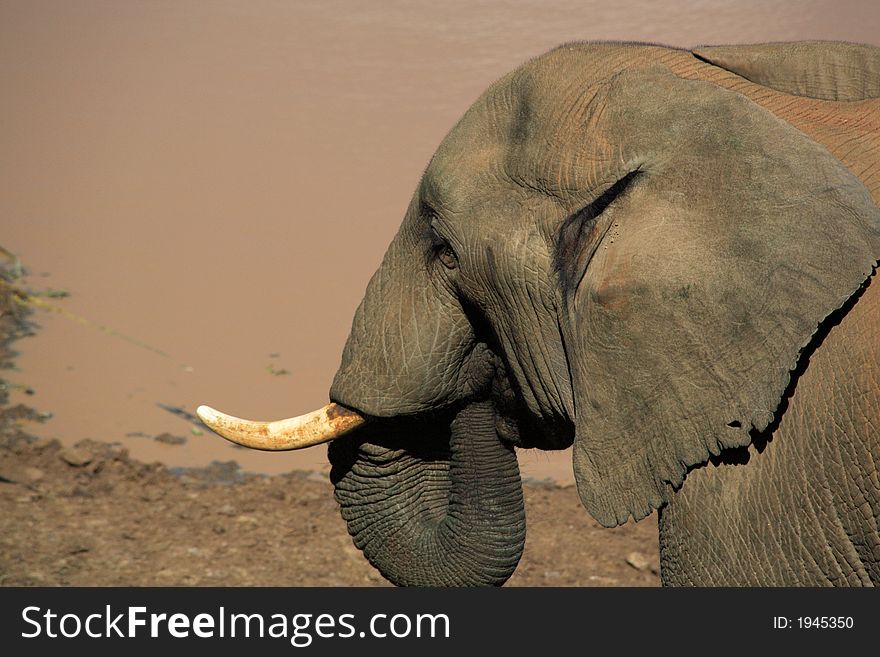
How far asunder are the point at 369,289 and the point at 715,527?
1224 millimetres

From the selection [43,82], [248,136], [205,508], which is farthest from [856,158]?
[43,82]

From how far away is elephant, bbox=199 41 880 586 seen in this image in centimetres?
217

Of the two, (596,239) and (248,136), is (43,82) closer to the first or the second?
(248,136)

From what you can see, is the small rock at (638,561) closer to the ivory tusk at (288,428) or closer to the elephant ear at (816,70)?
the ivory tusk at (288,428)

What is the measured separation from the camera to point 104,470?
20.9 feet

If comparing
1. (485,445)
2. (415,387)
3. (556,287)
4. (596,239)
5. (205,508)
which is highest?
(596,239)

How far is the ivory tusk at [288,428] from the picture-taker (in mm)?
3055

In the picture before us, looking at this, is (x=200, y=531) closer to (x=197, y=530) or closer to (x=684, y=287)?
(x=197, y=530)

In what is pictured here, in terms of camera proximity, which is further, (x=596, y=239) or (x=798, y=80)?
(x=798, y=80)

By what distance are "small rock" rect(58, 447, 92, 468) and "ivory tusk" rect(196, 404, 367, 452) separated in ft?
11.7

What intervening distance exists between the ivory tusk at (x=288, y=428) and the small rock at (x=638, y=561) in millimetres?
3051

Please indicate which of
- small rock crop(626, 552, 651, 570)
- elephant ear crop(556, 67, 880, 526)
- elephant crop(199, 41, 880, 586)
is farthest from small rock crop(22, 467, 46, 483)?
elephant ear crop(556, 67, 880, 526)

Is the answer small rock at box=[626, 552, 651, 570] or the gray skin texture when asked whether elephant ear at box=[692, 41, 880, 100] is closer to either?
the gray skin texture

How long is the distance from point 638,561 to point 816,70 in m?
3.68
